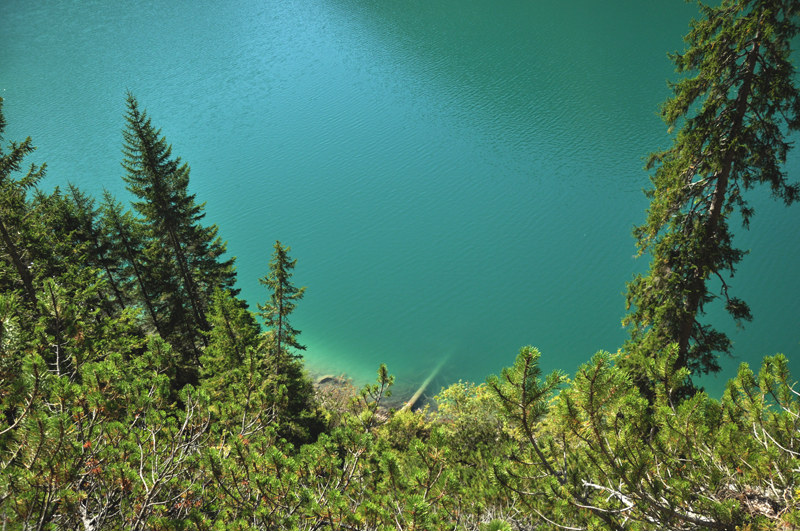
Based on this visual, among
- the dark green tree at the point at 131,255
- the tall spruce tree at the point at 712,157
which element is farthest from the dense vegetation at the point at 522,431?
the dark green tree at the point at 131,255

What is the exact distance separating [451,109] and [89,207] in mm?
21514

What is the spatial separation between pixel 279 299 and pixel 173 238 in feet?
11.3

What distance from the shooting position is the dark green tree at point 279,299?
1134 centimetres

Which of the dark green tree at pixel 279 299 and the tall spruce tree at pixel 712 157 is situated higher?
the tall spruce tree at pixel 712 157

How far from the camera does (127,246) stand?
1334 centimetres

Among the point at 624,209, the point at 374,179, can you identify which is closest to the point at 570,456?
the point at 624,209

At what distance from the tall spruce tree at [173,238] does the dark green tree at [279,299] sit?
7.87ft

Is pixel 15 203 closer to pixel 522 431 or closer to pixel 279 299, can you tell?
pixel 279 299

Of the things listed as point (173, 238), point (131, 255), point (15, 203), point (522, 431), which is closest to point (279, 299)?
point (173, 238)

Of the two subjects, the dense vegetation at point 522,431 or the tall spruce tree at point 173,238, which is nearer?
Result: the dense vegetation at point 522,431

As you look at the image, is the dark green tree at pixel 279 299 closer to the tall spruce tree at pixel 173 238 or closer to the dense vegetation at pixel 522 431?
the tall spruce tree at pixel 173 238

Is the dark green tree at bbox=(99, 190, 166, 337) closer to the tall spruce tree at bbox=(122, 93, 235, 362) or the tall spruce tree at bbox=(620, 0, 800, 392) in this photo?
the tall spruce tree at bbox=(122, 93, 235, 362)

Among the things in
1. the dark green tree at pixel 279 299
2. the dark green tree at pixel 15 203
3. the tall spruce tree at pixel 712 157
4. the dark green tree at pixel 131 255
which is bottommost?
the dark green tree at pixel 15 203

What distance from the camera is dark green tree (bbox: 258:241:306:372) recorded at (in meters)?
11.3
